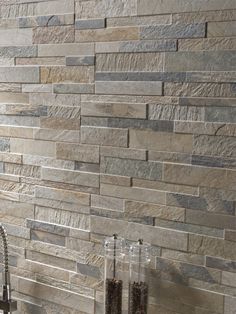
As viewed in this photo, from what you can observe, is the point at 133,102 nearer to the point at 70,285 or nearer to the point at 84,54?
the point at 84,54

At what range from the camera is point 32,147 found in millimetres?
2041

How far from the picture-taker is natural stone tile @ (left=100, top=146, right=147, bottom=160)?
1.78m

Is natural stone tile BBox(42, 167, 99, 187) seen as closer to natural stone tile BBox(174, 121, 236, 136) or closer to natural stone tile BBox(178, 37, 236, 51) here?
natural stone tile BBox(174, 121, 236, 136)

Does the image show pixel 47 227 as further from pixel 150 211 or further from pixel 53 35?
pixel 53 35

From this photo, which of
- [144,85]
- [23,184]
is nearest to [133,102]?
[144,85]

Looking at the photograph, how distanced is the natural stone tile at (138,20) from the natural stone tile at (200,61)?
0.10 meters

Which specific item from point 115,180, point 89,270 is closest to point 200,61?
point 115,180

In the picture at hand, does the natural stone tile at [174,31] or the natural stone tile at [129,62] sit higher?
the natural stone tile at [174,31]

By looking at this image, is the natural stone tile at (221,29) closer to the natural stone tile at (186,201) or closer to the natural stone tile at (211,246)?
the natural stone tile at (186,201)

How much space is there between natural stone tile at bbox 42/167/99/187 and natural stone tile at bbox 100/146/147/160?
9 centimetres

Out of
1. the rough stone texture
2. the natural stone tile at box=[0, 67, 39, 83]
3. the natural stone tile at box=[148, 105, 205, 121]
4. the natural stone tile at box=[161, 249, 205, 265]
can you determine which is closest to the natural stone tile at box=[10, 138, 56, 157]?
the rough stone texture

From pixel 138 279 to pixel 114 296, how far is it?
0.29ft

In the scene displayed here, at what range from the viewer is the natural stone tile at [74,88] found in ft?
6.14

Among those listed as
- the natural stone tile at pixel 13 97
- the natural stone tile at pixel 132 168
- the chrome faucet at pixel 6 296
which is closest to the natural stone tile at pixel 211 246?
the natural stone tile at pixel 132 168
